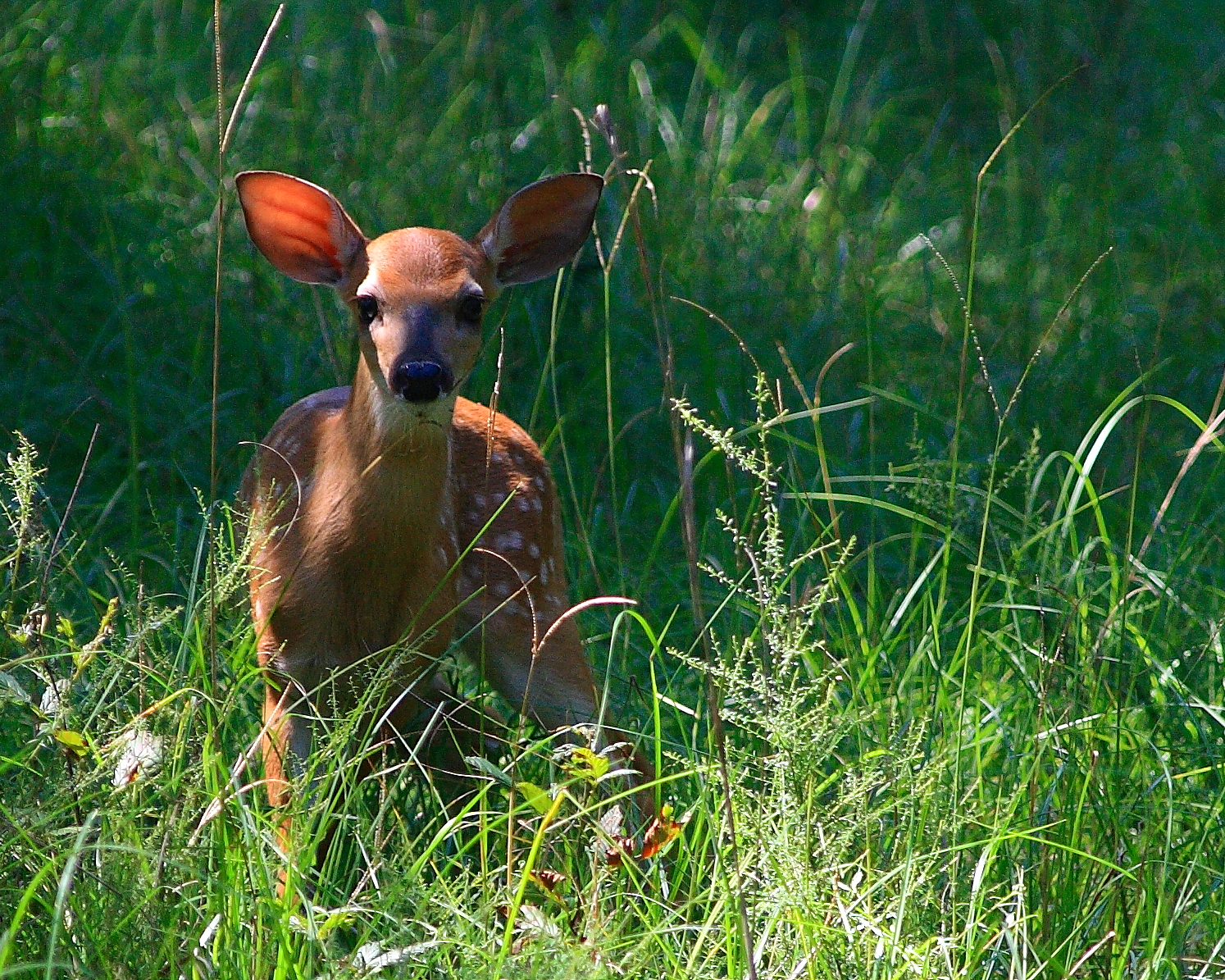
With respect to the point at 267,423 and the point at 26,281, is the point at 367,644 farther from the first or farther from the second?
the point at 26,281

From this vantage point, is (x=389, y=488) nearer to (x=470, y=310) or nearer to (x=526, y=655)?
(x=470, y=310)

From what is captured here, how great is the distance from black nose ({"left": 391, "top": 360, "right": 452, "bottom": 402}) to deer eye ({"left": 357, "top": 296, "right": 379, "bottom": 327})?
0.21 meters

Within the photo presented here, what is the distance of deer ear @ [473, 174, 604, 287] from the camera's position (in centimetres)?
332

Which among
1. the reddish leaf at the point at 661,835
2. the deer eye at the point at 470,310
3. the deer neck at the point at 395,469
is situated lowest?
the reddish leaf at the point at 661,835

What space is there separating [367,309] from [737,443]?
1.52m

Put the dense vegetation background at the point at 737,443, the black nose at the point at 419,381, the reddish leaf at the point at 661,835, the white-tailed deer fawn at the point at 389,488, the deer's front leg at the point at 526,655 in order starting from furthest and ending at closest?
the deer's front leg at the point at 526,655 < the white-tailed deer fawn at the point at 389,488 < the black nose at the point at 419,381 < the reddish leaf at the point at 661,835 < the dense vegetation background at the point at 737,443

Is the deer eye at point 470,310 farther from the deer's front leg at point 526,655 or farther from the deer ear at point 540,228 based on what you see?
the deer's front leg at point 526,655

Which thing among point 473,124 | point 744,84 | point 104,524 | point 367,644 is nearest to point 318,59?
point 473,124

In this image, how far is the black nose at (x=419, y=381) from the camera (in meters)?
2.89

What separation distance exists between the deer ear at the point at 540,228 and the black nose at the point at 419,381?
51 cm

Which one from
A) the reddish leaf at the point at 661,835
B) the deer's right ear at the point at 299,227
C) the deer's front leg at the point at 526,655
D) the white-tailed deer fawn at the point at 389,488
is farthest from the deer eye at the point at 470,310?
the reddish leaf at the point at 661,835

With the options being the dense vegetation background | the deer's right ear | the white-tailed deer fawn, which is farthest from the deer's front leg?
the deer's right ear

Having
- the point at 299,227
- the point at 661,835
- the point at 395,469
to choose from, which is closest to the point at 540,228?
A: the point at 299,227

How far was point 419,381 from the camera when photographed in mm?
2885
